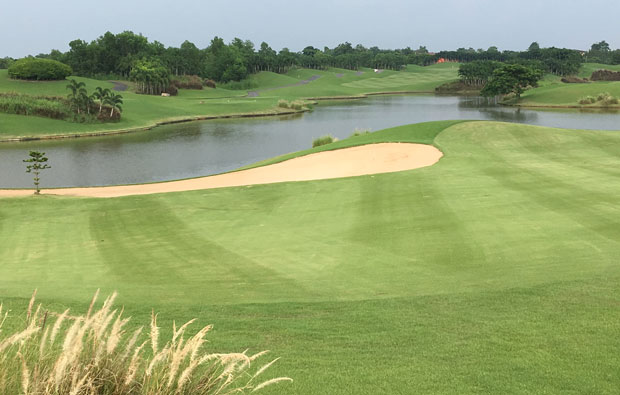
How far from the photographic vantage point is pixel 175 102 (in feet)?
313

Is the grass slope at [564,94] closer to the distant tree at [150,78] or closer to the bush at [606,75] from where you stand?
the bush at [606,75]

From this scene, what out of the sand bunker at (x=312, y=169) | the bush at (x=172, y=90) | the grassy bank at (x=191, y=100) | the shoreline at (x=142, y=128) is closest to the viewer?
the sand bunker at (x=312, y=169)

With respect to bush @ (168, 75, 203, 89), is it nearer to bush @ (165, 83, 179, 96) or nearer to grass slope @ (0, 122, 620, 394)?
bush @ (165, 83, 179, 96)

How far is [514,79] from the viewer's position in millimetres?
109000

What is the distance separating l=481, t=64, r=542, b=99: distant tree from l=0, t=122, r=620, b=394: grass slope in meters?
94.6

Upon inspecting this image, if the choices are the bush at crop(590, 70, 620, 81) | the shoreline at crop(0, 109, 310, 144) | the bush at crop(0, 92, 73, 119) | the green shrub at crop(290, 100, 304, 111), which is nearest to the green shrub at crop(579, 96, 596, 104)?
the shoreline at crop(0, 109, 310, 144)

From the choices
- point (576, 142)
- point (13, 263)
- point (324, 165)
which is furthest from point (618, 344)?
point (576, 142)

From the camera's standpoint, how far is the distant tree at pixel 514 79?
355 feet

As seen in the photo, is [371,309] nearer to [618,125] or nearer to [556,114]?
[618,125]

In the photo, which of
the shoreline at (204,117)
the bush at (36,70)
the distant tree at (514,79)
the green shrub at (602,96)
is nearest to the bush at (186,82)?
the bush at (36,70)

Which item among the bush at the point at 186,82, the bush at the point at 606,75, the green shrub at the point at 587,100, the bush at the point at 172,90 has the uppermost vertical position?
the bush at the point at 606,75

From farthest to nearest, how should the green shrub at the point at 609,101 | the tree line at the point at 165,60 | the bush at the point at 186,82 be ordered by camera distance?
1. the tree line at the point at 165,60
2. the bush at the point at 186,82
3. the green shrub at the point at 609,101

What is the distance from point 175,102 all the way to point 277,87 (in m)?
53.3

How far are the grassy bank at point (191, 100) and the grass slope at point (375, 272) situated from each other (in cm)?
4887
